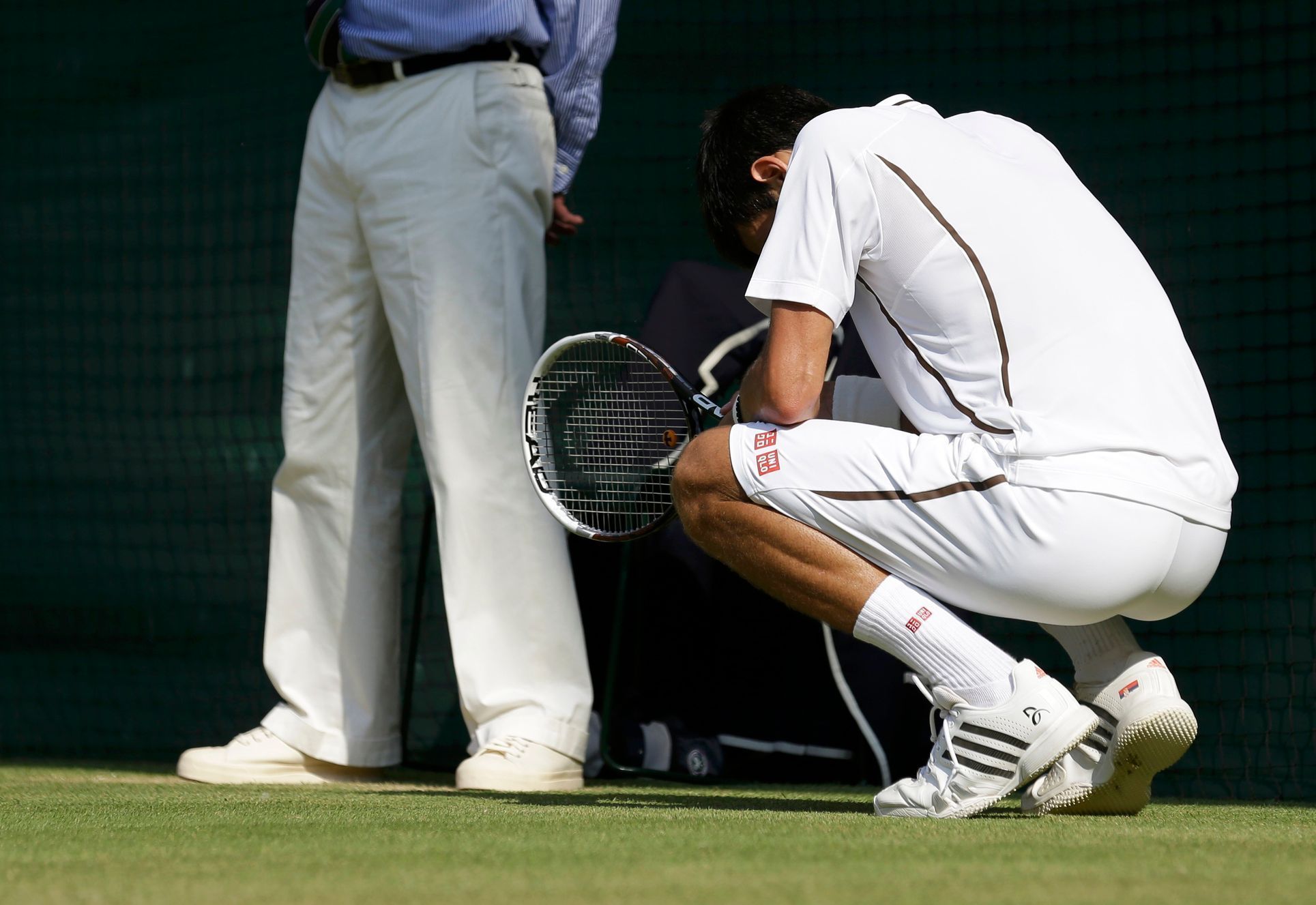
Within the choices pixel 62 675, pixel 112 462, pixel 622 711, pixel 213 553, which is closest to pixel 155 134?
pixel 112 462

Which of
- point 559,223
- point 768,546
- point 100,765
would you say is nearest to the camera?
point 768,546

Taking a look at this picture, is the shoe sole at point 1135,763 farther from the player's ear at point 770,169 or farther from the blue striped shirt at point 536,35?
the blue striped shirt at point 536,35

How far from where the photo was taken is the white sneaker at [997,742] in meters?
1.84

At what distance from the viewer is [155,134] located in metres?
3.97

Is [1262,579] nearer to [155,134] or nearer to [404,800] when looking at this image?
[404,800]

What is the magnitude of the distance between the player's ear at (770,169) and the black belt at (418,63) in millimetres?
750

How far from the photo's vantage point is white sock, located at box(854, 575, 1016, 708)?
1.87 metres

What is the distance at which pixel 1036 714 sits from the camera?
1.84 meters

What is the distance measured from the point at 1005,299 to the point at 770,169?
0.39 metres

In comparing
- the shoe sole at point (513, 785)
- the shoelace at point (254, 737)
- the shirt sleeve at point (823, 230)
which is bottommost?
the shoelace at point (254, 737)

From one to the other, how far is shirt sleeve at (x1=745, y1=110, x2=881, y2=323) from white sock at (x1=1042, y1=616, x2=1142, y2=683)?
567mm

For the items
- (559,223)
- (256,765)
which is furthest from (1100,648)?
(256,765)

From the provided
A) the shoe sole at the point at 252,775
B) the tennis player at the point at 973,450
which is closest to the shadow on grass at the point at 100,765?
the shoe sole at the point at 252,775

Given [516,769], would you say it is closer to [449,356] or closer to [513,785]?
[513,785]
